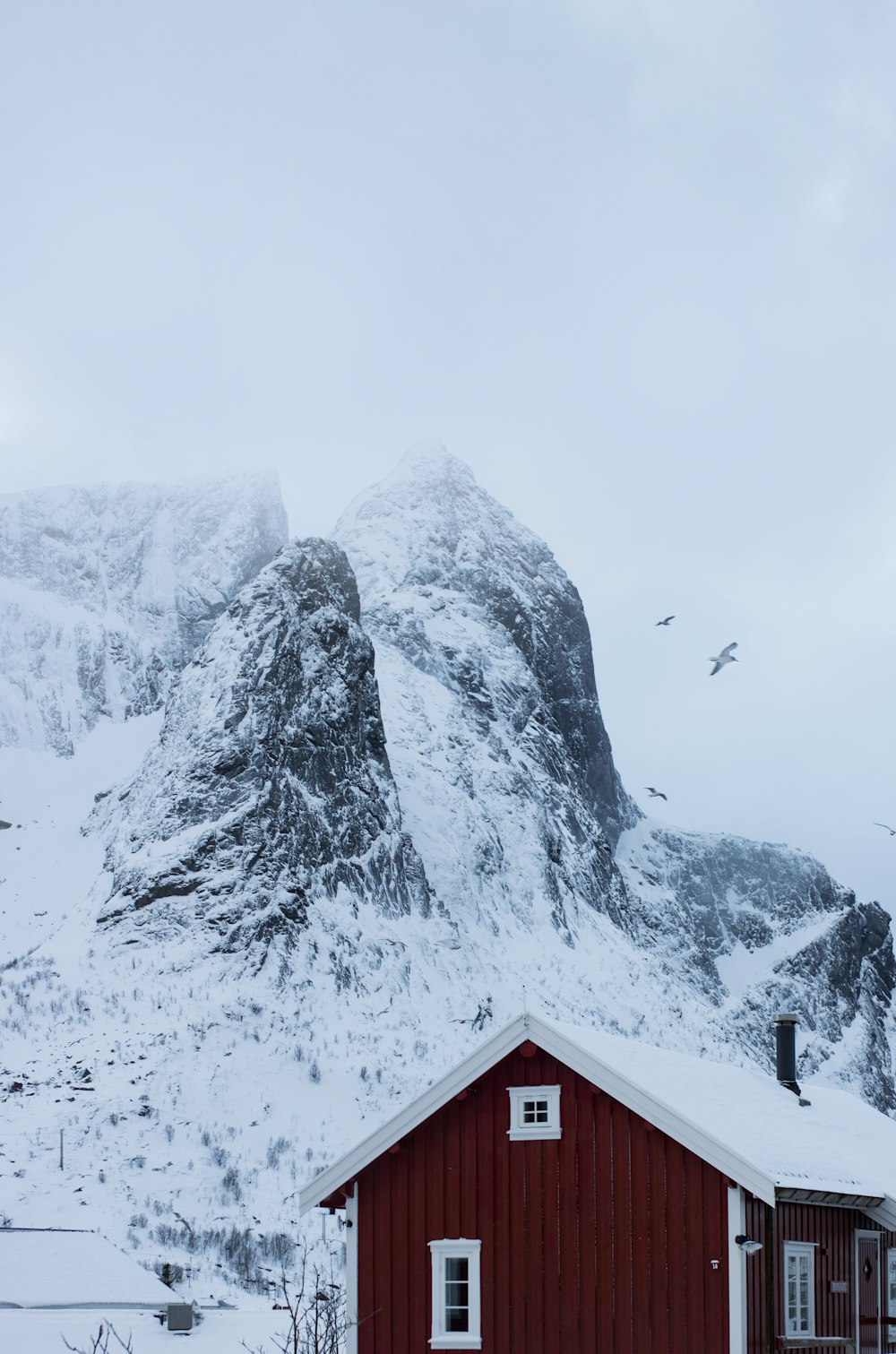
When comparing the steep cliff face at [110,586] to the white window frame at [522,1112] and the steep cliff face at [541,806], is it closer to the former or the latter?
the steep cliff face at [541,806]

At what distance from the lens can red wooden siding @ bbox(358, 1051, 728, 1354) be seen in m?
20.2

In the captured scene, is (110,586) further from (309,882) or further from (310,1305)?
(310,1305)

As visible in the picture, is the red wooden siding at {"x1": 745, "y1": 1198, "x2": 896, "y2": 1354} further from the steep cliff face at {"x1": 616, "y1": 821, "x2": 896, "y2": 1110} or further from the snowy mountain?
the steep cliff face at {"x1": 616, "y1": 821, "x2": 896, "y2": 1110}

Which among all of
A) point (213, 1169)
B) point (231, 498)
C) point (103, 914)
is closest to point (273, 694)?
point (103, 914)

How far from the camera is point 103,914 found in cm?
7500

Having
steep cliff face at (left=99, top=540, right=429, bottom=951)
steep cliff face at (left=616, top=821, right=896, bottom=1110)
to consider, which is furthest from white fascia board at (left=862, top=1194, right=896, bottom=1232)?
steep cliff face at (left=616, top=821, right=896, bottom=1110)

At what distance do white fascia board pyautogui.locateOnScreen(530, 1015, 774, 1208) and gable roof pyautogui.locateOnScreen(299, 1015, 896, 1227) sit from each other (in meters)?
0.01

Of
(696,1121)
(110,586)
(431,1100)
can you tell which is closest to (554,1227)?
(431,1100)

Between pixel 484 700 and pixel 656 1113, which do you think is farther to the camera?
pixel 484 700

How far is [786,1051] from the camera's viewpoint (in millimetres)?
28500

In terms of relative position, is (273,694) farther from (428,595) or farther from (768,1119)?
(768,1119)

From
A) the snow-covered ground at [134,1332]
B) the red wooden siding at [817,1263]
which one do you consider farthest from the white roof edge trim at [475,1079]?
the snow-covered ground at [134,1332]

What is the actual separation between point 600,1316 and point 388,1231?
3.09m

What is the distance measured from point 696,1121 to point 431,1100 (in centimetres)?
368
